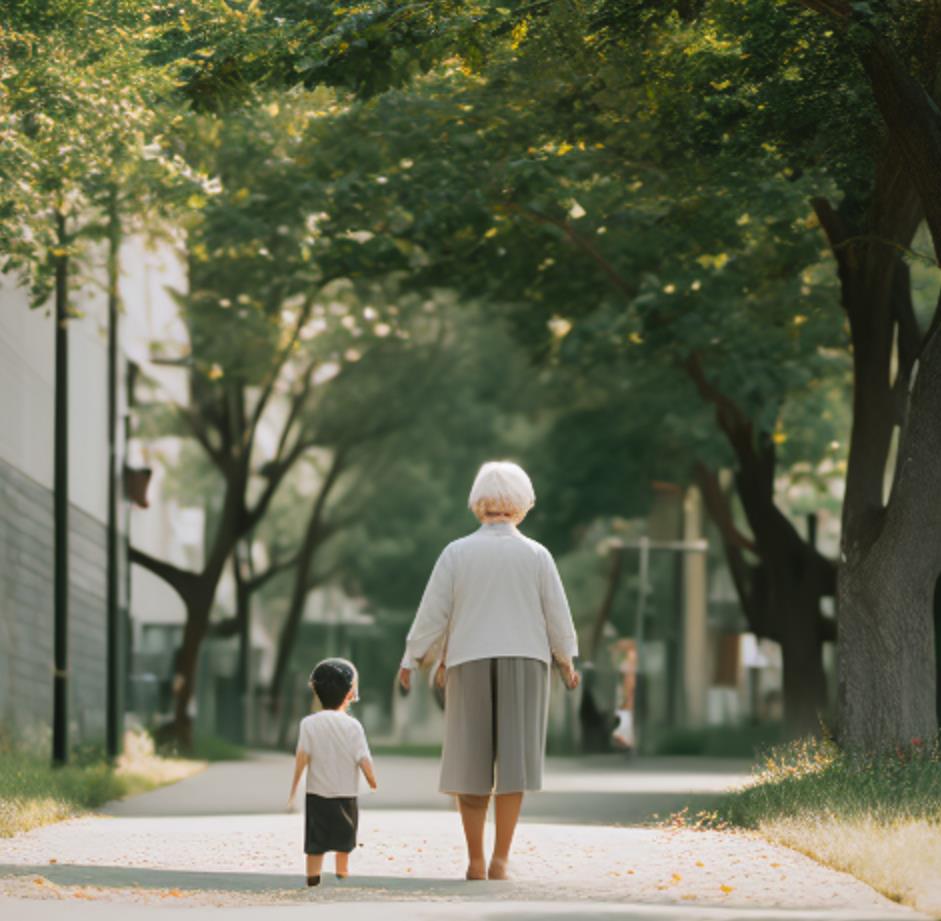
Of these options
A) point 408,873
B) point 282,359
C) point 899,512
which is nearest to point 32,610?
point 282,359

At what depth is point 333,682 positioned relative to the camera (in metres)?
10.5

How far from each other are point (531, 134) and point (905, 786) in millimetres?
7574

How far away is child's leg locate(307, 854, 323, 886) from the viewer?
1038 centimetres

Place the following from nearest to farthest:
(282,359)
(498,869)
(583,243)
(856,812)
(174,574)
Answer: (498,869)
(856,812)
(583,243)
(282,359)
(174,574)

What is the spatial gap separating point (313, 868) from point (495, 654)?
1.45 metres

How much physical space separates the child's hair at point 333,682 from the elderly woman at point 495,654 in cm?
68

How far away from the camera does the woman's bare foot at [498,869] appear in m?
10.1

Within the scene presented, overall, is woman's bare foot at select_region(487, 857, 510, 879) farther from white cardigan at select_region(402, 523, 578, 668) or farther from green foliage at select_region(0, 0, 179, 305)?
green foliage at select_region(0, 0, 179, 305)

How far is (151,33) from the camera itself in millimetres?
14828

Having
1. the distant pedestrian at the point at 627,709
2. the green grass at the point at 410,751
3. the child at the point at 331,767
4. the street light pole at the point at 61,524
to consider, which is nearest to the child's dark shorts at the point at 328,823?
the child at the point at 331,767

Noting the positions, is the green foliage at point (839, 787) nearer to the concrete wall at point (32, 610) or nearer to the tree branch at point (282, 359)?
the concrete wall at point (32, 610)

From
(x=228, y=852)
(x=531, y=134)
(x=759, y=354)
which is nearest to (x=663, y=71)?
(x=531, y=134)

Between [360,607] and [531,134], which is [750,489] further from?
[360,607]

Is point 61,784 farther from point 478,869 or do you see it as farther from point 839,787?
point 478,869
